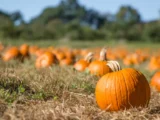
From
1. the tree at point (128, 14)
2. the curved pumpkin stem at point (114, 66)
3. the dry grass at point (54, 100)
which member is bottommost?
the dry grass at point (54, 100)

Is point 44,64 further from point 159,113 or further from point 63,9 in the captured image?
point 63,9

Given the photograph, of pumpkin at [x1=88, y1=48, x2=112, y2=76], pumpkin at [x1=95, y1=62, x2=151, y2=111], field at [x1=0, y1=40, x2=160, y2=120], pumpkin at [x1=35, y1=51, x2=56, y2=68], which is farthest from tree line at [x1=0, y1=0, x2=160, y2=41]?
pumpkin at [x1=95, y1=62, x2=151, y2=111]

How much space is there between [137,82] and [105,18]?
235ft

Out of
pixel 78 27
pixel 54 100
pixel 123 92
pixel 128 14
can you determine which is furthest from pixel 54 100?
pixel 128 14

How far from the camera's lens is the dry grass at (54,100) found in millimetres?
3375

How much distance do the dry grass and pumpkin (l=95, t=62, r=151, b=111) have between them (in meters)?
0.11

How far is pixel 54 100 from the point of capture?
4008mm

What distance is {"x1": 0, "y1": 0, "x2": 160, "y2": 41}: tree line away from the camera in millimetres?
34925

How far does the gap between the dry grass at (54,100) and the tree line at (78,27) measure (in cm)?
2140

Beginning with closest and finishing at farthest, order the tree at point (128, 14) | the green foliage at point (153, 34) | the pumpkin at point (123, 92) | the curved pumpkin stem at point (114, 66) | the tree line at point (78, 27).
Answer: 1. the pumpkin at point (123, 92)
2. the curved pumpkin stem at point (114, 66)
3. the tree line at point (78, 27)
4. the green foliage at point (153, 34)
5. the tree at point (128, 14)

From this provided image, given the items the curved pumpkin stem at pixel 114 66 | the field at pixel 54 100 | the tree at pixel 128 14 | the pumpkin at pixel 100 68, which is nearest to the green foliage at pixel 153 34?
the tree at pixel 128 14

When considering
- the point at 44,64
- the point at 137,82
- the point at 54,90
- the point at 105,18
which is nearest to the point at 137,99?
the point at 137,82

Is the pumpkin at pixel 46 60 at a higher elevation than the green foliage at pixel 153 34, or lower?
higher

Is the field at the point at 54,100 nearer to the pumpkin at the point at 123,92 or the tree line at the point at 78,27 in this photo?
the pumpkin at the point at 123,92
